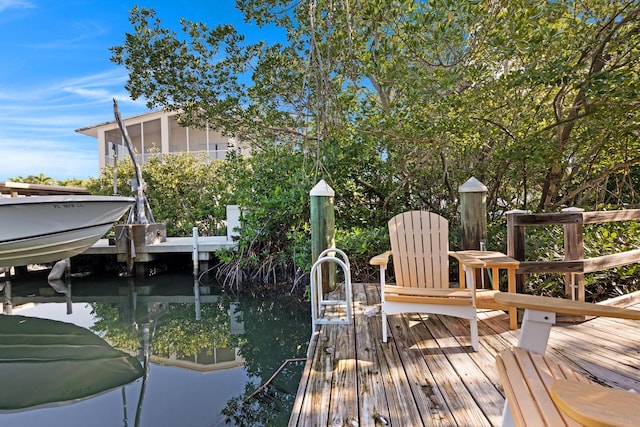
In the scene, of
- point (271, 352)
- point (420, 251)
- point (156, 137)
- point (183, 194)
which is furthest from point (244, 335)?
point (156, 137)

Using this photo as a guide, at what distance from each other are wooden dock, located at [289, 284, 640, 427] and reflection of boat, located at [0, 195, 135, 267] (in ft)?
18.9

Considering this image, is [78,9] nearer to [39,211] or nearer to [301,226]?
[39,211]

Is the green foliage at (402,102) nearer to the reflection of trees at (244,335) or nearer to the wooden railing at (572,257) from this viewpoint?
the reflection of trees at (244,335)

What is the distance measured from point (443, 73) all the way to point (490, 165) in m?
2.11

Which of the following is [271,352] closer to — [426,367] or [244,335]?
[244,335]

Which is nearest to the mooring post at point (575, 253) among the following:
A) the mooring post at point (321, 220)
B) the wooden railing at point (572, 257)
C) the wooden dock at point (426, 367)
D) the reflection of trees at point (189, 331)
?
the wooden railing at point (572, 257)

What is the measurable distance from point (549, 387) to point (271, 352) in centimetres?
339

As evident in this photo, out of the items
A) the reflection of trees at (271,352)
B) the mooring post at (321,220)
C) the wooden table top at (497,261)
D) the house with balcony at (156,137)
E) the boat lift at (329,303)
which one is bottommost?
the reflection of trees at (271,352)

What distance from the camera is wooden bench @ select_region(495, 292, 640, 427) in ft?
2.18

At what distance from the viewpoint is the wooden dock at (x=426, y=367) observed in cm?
167

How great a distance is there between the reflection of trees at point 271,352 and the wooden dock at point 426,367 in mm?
731


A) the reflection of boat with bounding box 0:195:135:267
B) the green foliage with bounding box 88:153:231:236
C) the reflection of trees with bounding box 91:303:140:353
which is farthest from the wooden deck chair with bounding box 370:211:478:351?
the green foliage with bounding box 88:153:231:236

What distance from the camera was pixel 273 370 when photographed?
3561 mm

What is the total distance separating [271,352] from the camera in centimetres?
402
